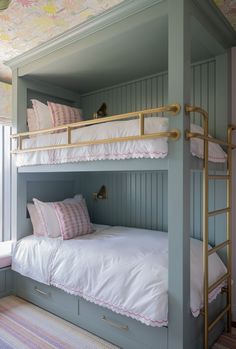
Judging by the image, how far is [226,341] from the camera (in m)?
2.02

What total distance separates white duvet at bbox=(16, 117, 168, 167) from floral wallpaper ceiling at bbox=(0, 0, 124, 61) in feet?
2.70

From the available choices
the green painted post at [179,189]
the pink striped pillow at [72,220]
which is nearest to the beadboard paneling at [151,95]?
the green painted post at [179,189]

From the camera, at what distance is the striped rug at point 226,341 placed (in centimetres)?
195

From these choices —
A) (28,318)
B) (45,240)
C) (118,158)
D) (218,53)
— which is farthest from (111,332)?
(218,53)

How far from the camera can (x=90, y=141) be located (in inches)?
78.7

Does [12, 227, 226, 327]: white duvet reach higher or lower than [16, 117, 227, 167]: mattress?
lower

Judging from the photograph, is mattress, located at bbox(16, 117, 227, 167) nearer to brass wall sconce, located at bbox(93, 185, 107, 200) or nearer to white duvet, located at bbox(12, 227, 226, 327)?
white duvet, located at bbox(12, 227, 226, 327)

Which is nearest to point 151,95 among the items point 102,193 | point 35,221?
point 102,193

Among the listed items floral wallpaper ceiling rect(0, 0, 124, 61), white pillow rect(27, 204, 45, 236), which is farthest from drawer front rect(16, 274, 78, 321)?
floral wallpaper ceiling rect(0, 0, 124, 61)

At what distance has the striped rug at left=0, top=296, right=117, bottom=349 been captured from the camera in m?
1.94

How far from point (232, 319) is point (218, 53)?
2348 millimetres

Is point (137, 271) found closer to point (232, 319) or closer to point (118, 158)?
point (118, 158)

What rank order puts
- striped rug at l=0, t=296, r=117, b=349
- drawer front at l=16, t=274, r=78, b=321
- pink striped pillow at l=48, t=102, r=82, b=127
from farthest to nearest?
1. pink striped pillow at l=48, t=102, r=82, b=127
2. drawer front at l=16, t=274, r=78, b=321
3. striped rug at l=0, t=296, r=117, b=349

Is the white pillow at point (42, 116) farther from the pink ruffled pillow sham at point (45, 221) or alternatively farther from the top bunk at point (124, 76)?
the pink ruffled pillow sham at point (45, 221)
